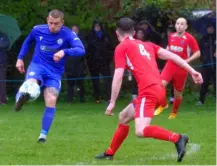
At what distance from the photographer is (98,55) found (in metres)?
19.5

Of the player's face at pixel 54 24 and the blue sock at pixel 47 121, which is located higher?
the player's face at pixel 54 24

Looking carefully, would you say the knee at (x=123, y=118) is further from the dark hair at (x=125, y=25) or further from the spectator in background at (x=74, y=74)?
the spectator in background at (x=74, y=74)

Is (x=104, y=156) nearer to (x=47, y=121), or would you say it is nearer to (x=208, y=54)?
(x=47, y=121)

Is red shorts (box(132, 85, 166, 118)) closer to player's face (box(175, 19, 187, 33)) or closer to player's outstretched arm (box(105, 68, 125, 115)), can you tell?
player's outstretched arm (box(105, 68, 125, 115))

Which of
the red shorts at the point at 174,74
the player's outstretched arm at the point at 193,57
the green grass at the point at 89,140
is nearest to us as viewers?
the green grass at the point at 89,140

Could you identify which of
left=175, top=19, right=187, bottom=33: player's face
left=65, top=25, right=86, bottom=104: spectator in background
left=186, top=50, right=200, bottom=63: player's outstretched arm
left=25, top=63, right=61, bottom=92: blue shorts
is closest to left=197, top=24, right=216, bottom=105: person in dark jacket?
left=65, top=25, right=86, bottom=104: spectator in background

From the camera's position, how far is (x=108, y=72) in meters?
20.0

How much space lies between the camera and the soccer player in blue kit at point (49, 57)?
10.7m

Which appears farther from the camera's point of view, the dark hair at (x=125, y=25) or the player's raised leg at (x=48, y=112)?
the player's raised leg at (x=48, y=112)

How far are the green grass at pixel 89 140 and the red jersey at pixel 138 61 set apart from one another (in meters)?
1.04

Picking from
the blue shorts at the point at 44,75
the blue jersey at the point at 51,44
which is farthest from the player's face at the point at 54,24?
the blue shorts at the point at 44,75

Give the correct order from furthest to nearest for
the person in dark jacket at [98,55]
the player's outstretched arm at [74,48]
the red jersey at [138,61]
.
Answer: the person in dark jacket at [98,55]
the player's outstretched arm at [74,48]
the red jersey at [138,61]

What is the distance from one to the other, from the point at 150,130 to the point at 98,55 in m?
11.2

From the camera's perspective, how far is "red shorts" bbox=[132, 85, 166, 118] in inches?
336
